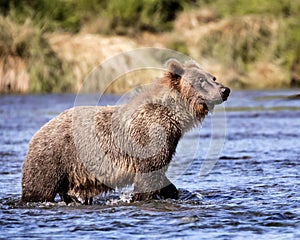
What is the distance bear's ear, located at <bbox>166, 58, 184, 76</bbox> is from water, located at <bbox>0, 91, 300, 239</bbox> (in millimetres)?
1623

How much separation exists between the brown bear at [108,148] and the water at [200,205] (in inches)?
9.3

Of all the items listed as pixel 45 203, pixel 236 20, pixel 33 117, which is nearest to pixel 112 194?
pixel 45 203

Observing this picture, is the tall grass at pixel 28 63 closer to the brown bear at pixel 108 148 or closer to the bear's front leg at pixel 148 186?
the brown bear at pixel 108 148

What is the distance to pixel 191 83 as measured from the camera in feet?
34.2

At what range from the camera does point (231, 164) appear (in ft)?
46.3

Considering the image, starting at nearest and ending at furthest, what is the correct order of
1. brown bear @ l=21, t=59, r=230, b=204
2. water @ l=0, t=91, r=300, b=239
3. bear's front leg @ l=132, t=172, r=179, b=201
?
water @ l=0, t=91, r=300, b=239
brown bear @ l=21, t=59, r=230, b=204
bear's front leg @ l=132, t=172, r=179, b=201

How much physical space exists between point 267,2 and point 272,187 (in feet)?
89.0

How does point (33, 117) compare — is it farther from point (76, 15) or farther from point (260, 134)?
point (76, 15)

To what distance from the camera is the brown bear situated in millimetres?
9992

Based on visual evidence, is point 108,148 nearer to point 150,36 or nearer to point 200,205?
point 200,205

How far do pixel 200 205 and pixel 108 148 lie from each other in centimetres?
134

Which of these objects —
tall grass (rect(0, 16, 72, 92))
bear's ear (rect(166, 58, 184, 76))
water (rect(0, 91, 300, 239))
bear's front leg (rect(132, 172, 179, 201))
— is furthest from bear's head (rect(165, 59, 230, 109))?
tall grass (rect(0, 16, 72, 92))

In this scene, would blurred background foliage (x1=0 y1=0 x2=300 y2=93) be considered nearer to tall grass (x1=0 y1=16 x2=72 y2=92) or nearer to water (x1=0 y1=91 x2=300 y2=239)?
tall grass (x1=0 y1=16 x2=72 y2=92)

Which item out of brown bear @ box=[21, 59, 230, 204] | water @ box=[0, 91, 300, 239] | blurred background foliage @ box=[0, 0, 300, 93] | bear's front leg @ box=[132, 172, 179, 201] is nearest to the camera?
water @ box=[0, 91, 300, 239]
